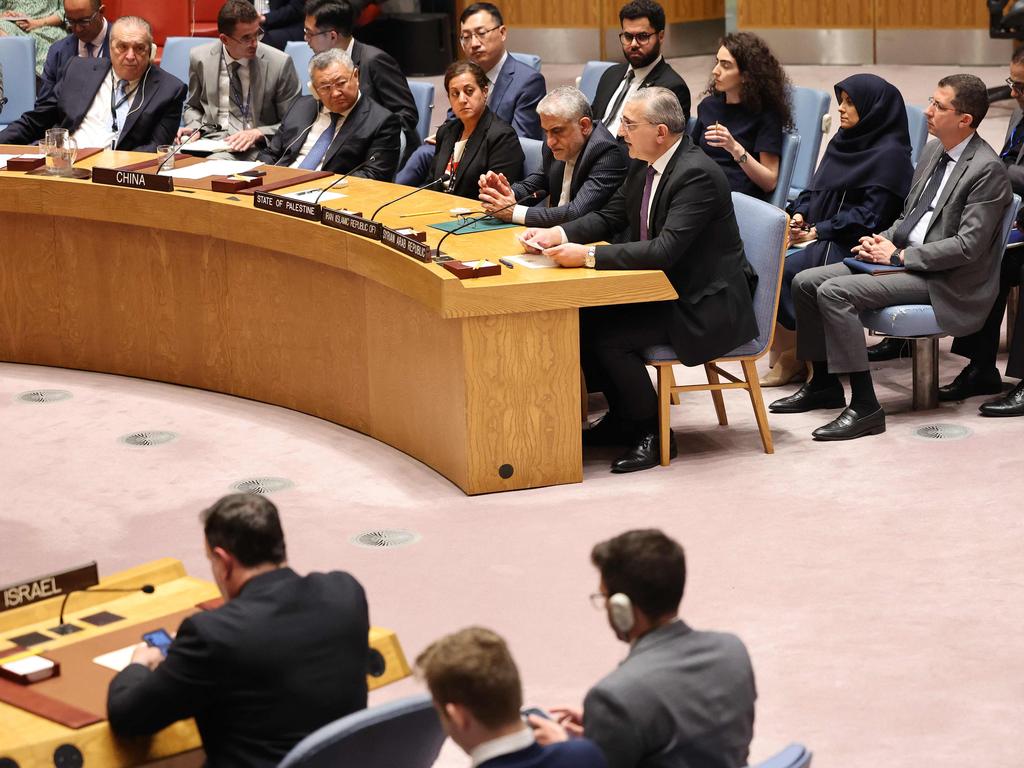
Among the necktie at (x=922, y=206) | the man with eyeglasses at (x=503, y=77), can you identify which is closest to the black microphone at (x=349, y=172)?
the man with eyeglasses at (x=503, y=77)

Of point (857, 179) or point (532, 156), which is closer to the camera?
point (857, 179)

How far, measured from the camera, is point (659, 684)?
237cm

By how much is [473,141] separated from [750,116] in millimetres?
1074

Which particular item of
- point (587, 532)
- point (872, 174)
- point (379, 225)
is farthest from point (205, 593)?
point (872, 174)

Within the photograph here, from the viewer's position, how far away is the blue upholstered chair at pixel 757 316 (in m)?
5.13

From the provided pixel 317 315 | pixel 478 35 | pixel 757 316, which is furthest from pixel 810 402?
pixel 478 35

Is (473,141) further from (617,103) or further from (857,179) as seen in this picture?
(857,179)

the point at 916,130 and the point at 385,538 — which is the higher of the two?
the point at 916,130

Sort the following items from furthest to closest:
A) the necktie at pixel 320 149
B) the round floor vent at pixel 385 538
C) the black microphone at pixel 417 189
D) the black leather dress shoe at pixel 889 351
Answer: the necktie at pixel 320 149 → the black leather dress shoe at pixel 889 351 → the black microphone at pixel 417 189 → the round floor vent at pixel 385 538

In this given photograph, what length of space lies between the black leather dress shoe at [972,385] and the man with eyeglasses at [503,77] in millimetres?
2233

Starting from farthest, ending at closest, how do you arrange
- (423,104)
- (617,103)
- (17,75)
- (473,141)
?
1. (17,75)
2. (423,104)
3. (617,103)
4. (473,141)

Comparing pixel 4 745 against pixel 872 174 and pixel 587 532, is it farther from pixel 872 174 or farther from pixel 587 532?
pixel 872 174

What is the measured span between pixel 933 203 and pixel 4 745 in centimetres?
386

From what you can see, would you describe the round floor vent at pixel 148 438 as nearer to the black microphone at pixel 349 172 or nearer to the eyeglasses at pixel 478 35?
the black microphone at pixel 349 172
